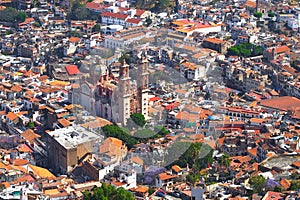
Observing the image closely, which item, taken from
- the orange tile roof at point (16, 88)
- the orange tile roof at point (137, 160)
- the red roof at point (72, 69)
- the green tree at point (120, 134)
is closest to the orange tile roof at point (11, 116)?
the orange tile roof at point (16, 88)

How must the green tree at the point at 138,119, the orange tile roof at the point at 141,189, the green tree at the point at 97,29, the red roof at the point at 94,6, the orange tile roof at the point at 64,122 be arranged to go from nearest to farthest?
the orange tile roof at the point at 141,189 < the orange tile roof at the point at 64,122 < the green tree at the point at 138,119 < the green tree at the point at 97,29 < the red roof at the point at 94,6

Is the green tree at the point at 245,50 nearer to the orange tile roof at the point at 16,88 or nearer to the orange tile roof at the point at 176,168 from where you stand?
the orange tile roof at the point at 16,88

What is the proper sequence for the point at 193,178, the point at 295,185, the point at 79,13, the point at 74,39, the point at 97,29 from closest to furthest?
the point at 295,185
the point at 193,178
the point at 74,39
the point at 97,29
the point at 79,13

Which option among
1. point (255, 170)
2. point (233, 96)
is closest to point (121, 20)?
point (233, 96)

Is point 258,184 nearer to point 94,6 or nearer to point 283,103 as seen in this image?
point 283,103

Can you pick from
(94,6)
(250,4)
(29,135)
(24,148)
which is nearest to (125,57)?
(29,135)

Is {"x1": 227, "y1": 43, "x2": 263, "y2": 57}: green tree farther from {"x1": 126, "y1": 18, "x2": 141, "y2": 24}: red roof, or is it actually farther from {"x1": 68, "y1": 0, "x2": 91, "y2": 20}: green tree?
{"x1": 68, "y1": 0, "x2": 91, "y2": 20}: green tree

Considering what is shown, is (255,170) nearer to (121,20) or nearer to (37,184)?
(37,184)

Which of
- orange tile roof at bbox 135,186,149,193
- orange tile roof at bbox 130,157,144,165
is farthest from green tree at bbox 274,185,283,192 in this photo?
orange tile roof at bbox 130,157,144,165
